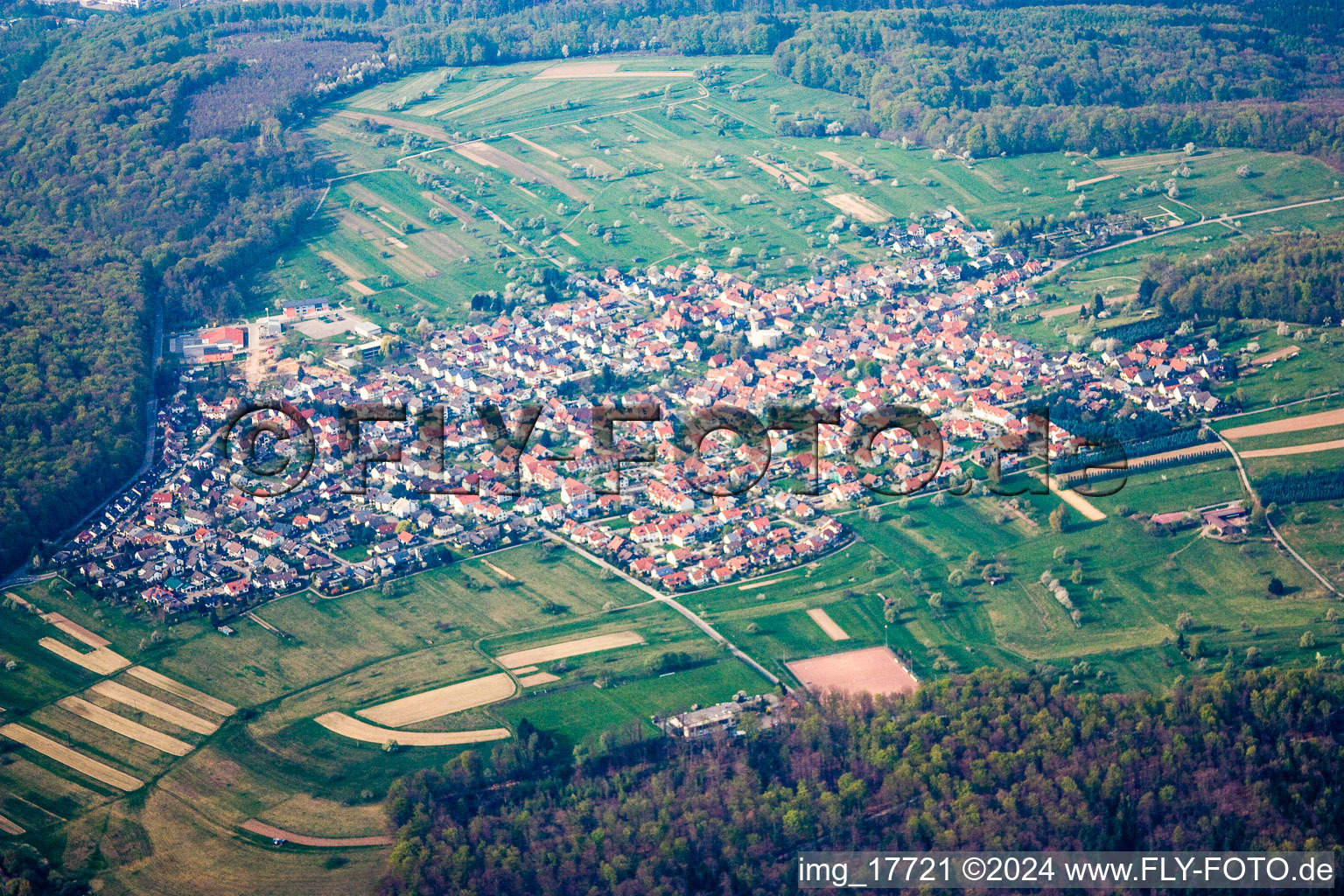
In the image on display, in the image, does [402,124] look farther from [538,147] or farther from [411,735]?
[411,735]

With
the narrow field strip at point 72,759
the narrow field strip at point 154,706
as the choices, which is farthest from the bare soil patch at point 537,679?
the narrow field strip at point 72,759

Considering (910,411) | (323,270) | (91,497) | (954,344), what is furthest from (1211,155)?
(91,497)

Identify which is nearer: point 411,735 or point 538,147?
point 411,735

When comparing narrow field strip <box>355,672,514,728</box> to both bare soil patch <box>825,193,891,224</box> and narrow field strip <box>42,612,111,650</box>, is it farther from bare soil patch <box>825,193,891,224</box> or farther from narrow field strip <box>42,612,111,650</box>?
bare soil patch <box>825,193,891,224</box>

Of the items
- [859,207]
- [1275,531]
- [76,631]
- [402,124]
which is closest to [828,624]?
[1275,531]

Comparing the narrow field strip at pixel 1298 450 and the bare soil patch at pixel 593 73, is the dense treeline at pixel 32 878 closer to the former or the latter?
the narrow field strip at pixel 1298 450

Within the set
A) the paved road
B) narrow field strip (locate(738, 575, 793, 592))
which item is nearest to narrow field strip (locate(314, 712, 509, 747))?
the paved road
